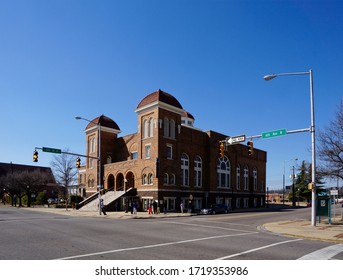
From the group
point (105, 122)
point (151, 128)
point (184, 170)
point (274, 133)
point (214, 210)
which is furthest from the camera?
point (105, 122)

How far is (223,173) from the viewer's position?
180 ft

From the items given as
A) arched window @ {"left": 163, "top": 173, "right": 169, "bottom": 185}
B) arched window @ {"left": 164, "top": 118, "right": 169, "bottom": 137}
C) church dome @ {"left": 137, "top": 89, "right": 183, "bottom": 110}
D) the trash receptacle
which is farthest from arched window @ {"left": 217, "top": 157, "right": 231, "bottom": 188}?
the trash receptacle

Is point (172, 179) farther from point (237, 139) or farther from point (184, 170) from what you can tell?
point (237, 139)

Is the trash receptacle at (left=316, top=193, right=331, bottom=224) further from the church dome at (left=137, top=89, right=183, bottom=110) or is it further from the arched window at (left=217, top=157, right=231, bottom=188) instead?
the arched window at (left=217, top=157, right=231, bottom=188)

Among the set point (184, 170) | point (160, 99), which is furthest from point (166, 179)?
point (160, 99)

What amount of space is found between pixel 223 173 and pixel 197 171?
653cm

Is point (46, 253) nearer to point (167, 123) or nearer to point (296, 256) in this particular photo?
point (296, 256)

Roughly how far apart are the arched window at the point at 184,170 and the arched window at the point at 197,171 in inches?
75.6

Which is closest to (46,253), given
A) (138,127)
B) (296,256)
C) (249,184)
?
(296,256)

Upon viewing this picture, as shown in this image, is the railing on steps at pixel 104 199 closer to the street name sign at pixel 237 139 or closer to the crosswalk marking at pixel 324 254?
the street name sign at pixel 237 139

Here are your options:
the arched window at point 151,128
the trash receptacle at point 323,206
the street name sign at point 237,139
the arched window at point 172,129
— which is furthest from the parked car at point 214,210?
the trash receptacle at point 323,206

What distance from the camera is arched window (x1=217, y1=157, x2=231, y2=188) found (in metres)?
53.7

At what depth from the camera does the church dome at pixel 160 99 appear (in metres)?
44.4
